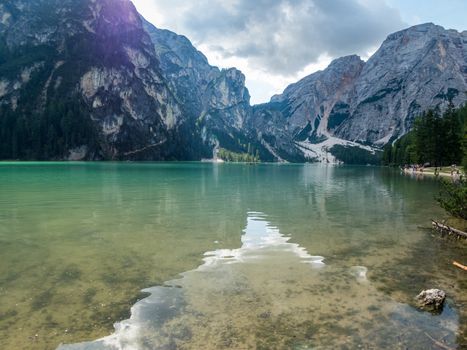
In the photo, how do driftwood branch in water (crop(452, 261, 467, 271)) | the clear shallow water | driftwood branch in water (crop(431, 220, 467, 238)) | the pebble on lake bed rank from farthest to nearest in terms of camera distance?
driftwood branch in water (crop(431, 220, 467, 238)), driftwood branch in water (crop(452, 261, 467, 271)), the pebble on lake bed, the clear shallow water

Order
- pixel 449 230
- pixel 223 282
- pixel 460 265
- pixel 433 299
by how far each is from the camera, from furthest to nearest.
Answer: pixel 449 230, pixel 460 265, pixel 223 282, pixel 433 299

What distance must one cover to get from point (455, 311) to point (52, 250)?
16.9 m

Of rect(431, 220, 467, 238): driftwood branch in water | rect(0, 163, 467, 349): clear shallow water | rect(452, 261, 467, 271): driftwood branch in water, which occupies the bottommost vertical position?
rect(0, 163, 467, 349): clear shallow water

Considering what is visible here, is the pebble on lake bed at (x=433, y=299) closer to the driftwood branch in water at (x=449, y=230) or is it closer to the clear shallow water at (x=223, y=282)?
the clear shallow water at (x=223, y=282)

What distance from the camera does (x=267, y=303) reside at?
1248cm

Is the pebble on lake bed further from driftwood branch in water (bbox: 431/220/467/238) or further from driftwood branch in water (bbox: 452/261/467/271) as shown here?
driftwood branch in water (bbox: 431/220/467/238)

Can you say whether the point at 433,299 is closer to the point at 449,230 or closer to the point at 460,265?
the point at 460,265

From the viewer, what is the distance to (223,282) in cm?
1455

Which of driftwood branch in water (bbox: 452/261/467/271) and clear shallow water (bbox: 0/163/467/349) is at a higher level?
driftwood branch in water (bbox: 452/261/467/271)

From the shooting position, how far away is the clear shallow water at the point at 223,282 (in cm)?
1025

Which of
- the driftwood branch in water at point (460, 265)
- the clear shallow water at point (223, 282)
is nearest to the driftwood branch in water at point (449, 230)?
the clear shallow water at point (223, 282)

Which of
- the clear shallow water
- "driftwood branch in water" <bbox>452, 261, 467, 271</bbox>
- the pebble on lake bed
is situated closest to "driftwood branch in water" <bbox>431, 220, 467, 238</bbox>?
the clear shallow water

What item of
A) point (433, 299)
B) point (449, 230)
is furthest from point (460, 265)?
point (449, 230)

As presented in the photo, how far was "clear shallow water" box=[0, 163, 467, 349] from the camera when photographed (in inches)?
404
